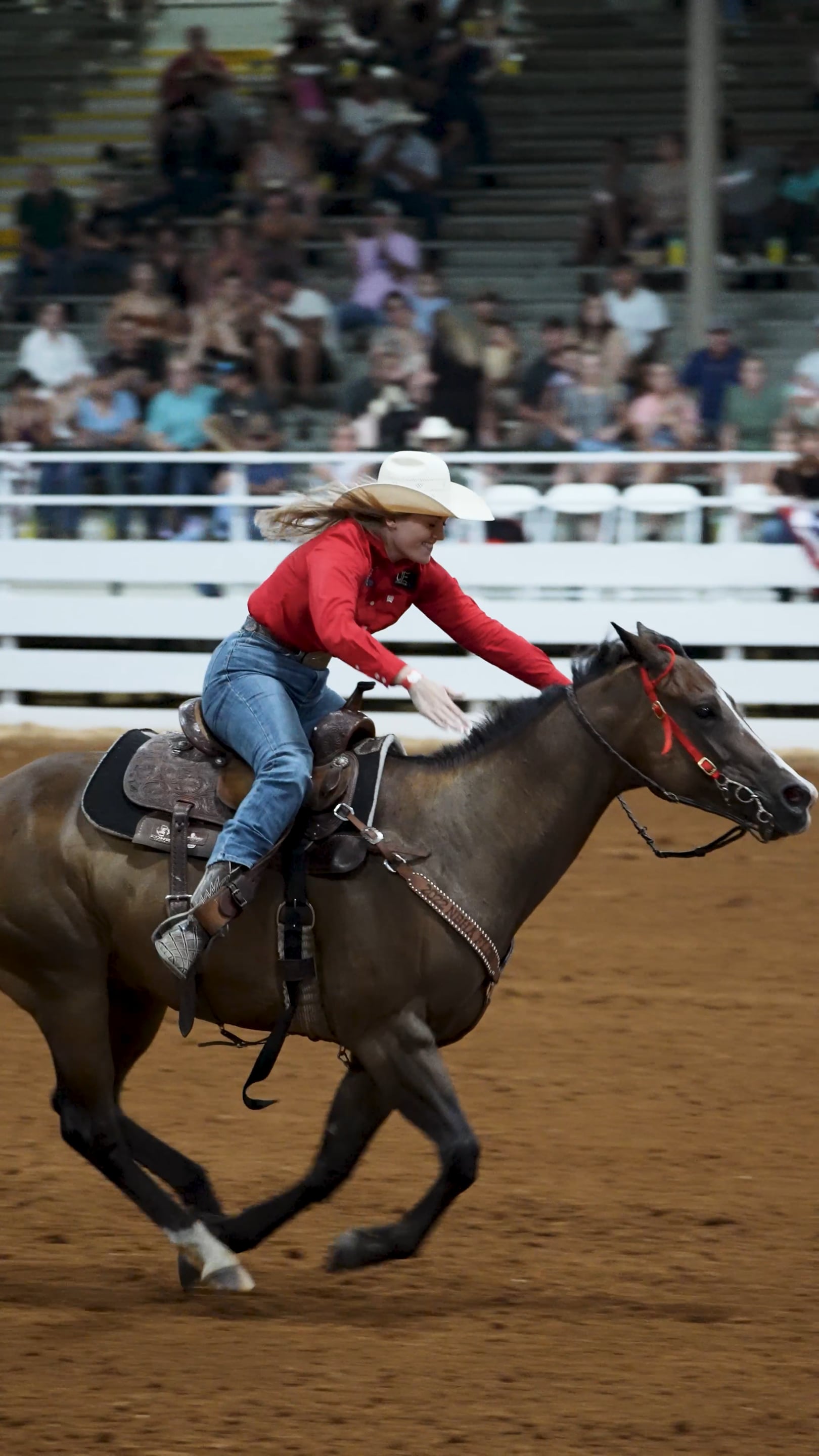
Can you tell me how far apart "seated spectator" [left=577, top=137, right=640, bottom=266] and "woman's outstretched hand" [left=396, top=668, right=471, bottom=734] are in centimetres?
987

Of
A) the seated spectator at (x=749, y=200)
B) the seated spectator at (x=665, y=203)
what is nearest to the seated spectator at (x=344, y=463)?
the seated spectator at (x=665, y=203)

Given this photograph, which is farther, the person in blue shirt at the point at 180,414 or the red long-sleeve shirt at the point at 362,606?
the person in blue shirt at the point at 180,414

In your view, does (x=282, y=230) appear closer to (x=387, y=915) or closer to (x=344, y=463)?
(x=344, y=463)

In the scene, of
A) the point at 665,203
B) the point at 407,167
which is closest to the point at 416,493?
the point at 665,203

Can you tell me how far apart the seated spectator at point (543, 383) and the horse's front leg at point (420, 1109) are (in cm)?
750

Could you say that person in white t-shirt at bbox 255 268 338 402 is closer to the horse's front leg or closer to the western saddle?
the western saddle

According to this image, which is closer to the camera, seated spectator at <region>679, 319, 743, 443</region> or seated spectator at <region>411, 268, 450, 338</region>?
seated spectator at <region>679, 319, 743, 443</region>

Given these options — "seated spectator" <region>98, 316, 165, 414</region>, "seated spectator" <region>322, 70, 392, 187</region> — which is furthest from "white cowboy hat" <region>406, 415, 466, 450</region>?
Answer: "seated spectator" <region>322, 70, 392, 187</region>

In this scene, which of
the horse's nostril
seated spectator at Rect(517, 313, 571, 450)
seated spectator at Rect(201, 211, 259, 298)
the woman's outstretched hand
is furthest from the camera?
seated spectator at Rect(201, 211, 259, 298)

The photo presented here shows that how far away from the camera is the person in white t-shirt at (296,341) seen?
1245cm

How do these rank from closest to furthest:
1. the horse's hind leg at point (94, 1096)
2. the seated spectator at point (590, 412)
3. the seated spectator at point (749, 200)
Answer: the horse's hind leg at point (94, 1096) < the seated spectator at point (590, 412) < the seated spectator at point (749, 200)

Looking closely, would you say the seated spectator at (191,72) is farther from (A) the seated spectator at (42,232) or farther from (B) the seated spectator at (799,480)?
(B) the seated spectator at (799,480)

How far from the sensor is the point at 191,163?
14.9 metres

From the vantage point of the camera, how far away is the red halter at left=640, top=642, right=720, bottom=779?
4.43 m
